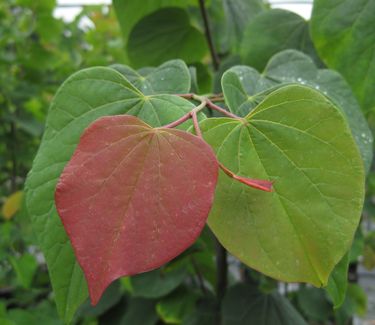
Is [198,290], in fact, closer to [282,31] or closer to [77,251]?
[282,31]

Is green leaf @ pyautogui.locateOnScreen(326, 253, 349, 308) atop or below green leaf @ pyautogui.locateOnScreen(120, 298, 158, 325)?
atop

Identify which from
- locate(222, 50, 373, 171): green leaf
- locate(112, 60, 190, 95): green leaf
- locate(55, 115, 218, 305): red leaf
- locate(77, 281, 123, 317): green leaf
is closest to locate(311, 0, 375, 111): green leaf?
locate(222, 50, 373, 171): green leaf

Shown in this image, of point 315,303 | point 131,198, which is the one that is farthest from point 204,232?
point 315,303

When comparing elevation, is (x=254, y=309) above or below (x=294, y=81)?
below

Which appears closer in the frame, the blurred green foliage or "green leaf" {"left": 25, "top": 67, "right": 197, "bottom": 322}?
"green leaf" {"left": 25, "top": 67, "right": 197, "bottom": 322}

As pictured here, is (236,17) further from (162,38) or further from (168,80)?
(168,80)

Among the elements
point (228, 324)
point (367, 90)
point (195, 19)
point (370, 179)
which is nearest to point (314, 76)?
point (367, 90)

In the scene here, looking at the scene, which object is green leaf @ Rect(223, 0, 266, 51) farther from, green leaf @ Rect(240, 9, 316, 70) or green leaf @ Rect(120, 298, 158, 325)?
green leaf @ Rect(120, 298, 158, 325)
